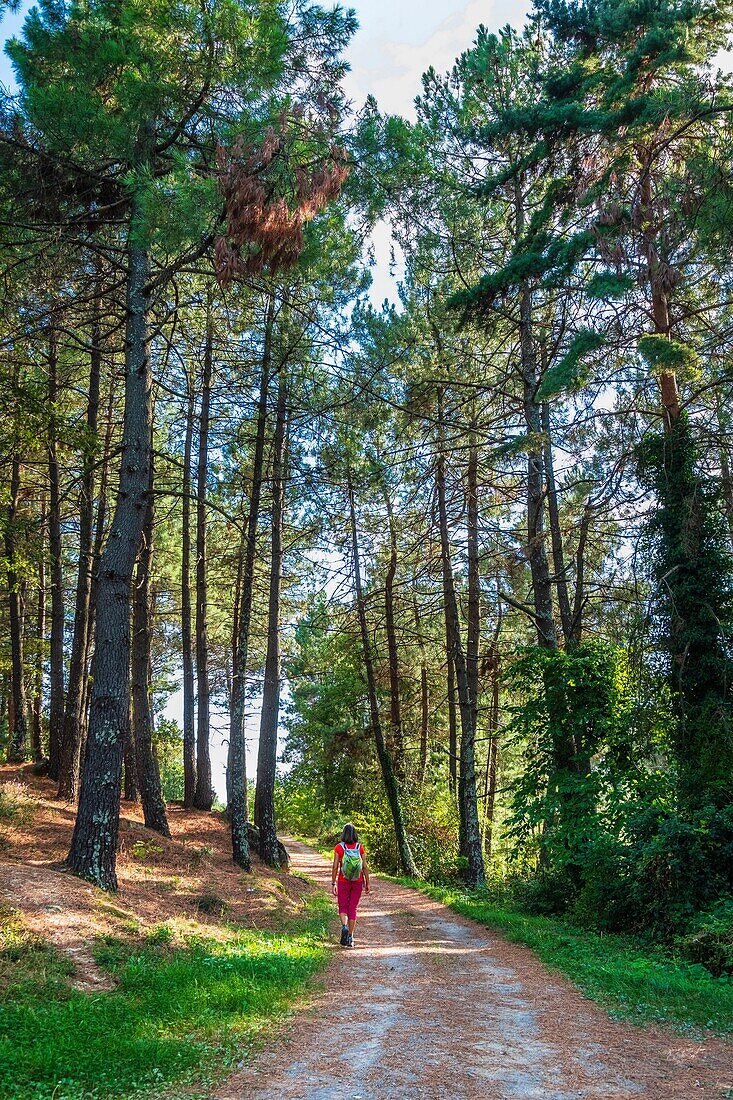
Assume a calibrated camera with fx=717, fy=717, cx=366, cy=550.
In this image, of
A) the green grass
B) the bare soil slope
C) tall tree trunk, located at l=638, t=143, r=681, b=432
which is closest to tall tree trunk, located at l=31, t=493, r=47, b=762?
the bare soil slope

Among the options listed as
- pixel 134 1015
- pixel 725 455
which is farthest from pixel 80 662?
pixel 725 455

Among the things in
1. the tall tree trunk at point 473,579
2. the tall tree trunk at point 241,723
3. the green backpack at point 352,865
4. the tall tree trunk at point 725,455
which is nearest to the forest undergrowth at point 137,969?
the green backpack at point 352,865

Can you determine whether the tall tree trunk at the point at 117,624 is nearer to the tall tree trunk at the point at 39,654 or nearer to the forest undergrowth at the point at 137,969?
the forest undergrowth at the point at 137,969

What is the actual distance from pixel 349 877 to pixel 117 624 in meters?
4.95

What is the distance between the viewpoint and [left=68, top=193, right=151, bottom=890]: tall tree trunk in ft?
28.5

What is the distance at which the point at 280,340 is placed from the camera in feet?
47.8

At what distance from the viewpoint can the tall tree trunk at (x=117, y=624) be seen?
28.5 feet

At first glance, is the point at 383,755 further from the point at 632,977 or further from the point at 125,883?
the point at 632,977

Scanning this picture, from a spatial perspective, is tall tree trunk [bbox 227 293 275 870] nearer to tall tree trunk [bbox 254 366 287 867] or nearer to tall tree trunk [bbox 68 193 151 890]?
tall tree trunk [bbox 254 366 287 867]

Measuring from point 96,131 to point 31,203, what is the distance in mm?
1573

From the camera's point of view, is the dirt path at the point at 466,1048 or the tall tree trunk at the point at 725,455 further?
the tall tree trunk at the point at 725,455

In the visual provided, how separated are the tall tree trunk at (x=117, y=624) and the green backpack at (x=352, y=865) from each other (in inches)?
128

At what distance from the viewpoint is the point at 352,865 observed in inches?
410

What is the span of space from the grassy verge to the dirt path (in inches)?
11.7
